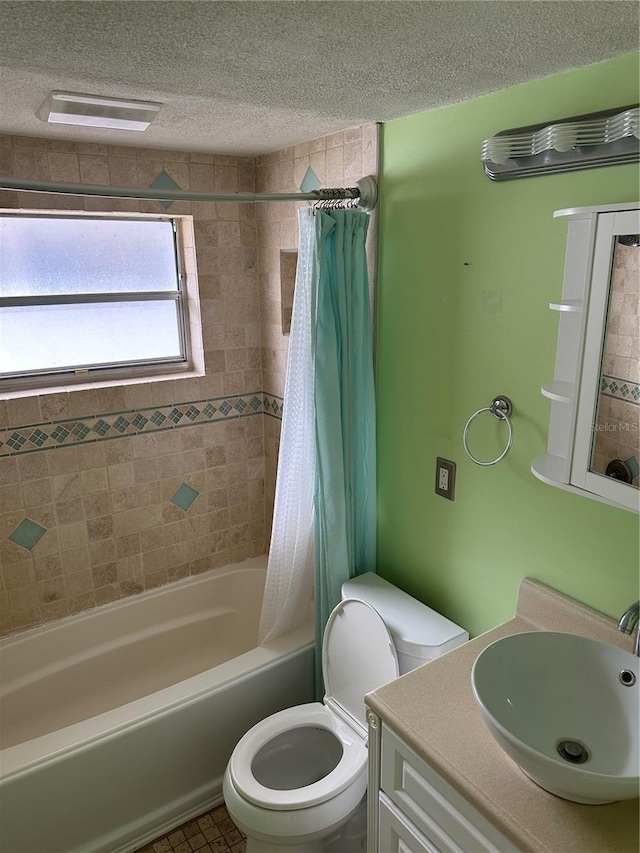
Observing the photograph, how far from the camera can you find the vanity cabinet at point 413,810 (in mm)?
1224

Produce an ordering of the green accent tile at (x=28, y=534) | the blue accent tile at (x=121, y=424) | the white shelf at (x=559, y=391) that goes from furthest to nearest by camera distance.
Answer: the blue accent tile at (x=121, y=424) → the green accent tile at (x=28, y=534) → the white shelf at (x=559, y=391)

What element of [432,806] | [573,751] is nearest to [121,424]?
[432,806]

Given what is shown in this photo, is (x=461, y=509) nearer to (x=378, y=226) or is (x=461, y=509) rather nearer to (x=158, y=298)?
(x=378, y=226)

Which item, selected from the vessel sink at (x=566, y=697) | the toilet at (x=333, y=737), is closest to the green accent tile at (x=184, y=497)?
the toilet at (x=333, y=737)

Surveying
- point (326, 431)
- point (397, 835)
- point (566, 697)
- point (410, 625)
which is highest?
point (326, 431)

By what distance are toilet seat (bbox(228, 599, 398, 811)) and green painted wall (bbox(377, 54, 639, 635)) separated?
29cm

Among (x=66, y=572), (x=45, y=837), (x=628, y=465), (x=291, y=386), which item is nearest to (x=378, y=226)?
(x=291, y=386)

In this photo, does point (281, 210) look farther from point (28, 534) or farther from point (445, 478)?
point (28, 534)

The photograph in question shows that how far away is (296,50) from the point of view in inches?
47.9

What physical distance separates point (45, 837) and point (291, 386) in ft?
5.37

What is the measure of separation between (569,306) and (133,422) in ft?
5.99

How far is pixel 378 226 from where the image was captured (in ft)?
6.57

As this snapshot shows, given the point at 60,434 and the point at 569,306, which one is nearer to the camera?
the point at 569,306

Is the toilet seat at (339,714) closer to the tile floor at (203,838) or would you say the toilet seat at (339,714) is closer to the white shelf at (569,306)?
the tile floor at (203,838)
